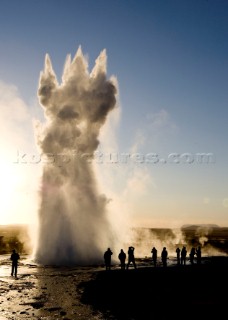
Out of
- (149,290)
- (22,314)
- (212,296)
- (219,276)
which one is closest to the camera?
(22,314)

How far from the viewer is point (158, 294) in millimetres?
17219

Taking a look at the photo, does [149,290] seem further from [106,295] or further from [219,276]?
[219,276]

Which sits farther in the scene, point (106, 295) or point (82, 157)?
point (82, 157)

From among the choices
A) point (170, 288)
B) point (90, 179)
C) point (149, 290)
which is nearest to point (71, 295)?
point (149, 290)

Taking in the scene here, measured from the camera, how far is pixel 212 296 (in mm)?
16453

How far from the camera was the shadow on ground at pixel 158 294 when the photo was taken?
1347 cm

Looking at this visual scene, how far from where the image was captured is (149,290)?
18406mm

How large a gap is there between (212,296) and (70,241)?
84.8 feet

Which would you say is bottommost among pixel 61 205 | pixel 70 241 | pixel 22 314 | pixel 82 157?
pixel 22 314

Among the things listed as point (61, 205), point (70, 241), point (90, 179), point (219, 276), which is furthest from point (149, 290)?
point (90, 179)

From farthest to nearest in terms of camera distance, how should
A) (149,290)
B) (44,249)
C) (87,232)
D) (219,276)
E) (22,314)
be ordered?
(87,232) < (44,249) < (219,276) < (149,290) < (22,314)

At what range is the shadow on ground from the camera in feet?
44.2

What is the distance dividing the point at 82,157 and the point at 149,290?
30.9m

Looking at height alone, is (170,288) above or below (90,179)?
below
